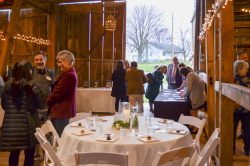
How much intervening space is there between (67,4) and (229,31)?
244 inches

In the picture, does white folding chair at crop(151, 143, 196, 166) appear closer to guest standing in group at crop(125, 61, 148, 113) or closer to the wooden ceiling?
guest standing in group at crop(125, 61, 148, 113)

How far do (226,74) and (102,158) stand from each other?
2197 millimetres

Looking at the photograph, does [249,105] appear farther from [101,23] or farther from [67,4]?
[67,4]

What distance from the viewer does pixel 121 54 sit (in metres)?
7.94

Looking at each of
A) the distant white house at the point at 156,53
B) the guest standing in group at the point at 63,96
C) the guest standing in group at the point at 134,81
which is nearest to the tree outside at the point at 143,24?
the distant white house at the point at 156,53

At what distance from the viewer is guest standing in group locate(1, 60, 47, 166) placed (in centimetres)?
252

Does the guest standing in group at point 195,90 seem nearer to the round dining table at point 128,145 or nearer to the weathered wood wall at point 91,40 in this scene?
the round dining table at point 128,145

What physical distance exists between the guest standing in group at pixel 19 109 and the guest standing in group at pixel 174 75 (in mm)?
5055

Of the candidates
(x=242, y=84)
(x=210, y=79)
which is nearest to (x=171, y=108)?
(x=210, y=79)

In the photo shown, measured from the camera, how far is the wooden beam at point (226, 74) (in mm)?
3135

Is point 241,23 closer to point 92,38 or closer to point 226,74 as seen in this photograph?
point 226,74

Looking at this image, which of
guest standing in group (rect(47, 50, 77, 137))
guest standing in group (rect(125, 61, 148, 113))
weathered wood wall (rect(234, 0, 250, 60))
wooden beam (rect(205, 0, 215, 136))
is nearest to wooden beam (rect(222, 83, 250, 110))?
wooden beam (rect(205, 0, 215, 136))

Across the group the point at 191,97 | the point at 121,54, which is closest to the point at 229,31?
the point at 191,97

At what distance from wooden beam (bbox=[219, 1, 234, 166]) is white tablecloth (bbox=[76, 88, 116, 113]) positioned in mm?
4295
